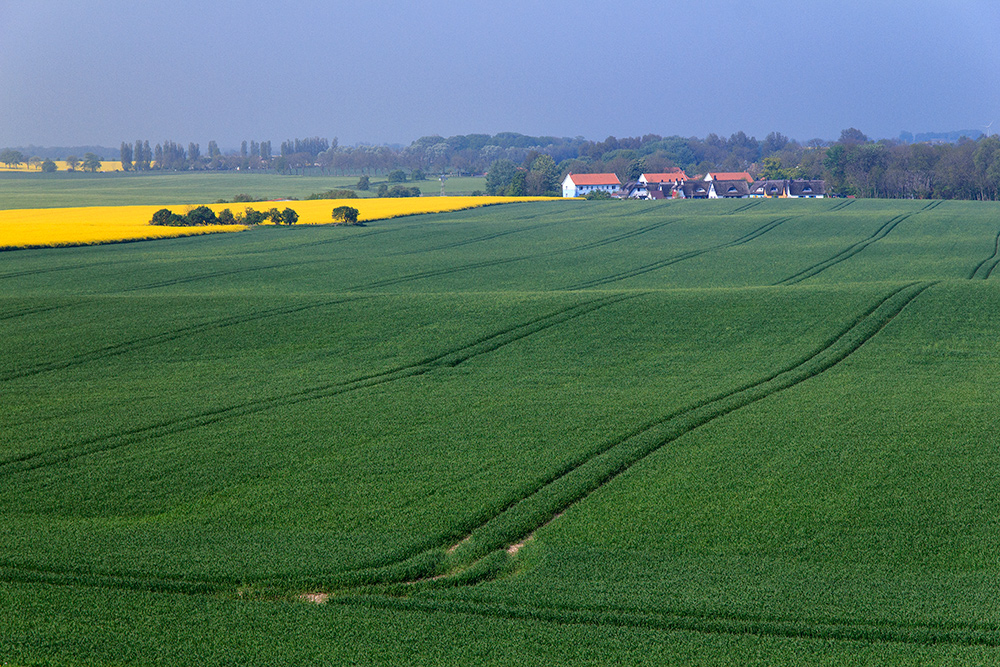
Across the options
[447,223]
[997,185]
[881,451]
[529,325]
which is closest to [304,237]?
[447,223]

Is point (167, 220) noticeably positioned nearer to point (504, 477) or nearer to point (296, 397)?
point (296, 397)

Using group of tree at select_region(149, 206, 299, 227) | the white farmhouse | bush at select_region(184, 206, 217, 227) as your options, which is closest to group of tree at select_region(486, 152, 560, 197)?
the white farmhouse

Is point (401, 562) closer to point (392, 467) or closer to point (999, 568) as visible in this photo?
point (392, 467)

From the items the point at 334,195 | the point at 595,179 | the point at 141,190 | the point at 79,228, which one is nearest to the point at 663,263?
the point at 79,228

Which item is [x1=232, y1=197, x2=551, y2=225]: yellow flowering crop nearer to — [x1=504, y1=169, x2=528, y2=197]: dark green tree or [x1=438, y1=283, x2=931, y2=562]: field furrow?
[x1=504, y1=169, x2=528, y2=197]: dark green tree

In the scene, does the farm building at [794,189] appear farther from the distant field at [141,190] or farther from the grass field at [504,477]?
the grass field at [504,477]

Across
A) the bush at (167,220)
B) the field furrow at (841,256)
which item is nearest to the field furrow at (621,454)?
the field furrow at (841,256)
